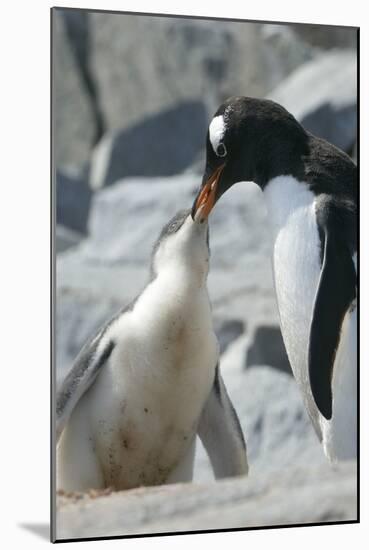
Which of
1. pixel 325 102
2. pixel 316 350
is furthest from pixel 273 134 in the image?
pixel 316 350

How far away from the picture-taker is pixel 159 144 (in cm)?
648

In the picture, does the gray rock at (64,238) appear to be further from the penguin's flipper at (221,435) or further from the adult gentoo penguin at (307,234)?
the penguin's flipper at (221,435)

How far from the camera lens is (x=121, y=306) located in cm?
656

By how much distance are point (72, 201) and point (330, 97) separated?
105 cm

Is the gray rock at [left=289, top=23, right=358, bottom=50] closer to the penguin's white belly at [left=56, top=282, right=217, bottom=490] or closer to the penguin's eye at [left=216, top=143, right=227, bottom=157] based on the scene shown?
the penguin's eye at [left=216, top=143, right=227, bottom=157]

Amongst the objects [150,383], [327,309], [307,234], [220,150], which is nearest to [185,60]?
[220,150]

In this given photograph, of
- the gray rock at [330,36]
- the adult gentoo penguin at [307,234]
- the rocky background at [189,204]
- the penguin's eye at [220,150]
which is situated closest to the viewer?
the rocky background at [189,204]

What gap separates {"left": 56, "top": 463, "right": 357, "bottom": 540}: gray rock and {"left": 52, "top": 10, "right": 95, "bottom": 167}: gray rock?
1123 mm

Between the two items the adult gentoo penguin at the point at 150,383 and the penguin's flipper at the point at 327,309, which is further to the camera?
the penguin's flipper at the point at 327,309

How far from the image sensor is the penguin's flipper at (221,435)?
6.27 meters

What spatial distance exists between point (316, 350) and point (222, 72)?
43.8 inches

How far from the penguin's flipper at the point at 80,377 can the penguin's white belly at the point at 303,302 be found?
0.63 metres

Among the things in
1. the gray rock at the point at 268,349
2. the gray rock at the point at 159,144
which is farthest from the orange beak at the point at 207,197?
the gray rock at the point at 268,349

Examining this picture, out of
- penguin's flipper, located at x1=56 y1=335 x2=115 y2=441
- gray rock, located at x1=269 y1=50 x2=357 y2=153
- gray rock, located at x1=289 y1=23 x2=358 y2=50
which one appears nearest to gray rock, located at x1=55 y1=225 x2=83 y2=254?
penguin's flipper, located at x1=56 y1=335 x2=115 y2=441
